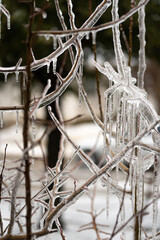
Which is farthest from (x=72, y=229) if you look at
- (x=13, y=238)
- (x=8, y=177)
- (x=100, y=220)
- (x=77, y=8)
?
(x=13, y=238)

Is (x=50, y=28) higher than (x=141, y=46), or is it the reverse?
(x=50, y=28)

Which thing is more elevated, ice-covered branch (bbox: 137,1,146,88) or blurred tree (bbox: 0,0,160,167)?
blurred tree (bbox: 0,0,160,167)

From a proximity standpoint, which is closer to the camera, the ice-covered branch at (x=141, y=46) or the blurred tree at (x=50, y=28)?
the ice-covered branch at (x=141, y=46)

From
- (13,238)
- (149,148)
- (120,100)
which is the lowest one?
(13,238)

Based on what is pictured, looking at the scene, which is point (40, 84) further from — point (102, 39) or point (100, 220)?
point (100, 220)

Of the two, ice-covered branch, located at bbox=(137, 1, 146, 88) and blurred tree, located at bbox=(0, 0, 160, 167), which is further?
blurred tree, located at bbox=(0, 0, 160, 167)

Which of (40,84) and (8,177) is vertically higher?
(40,84)

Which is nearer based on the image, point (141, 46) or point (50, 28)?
point (141, 46)

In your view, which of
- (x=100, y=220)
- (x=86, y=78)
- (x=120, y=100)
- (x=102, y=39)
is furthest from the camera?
(x=100, y=220)

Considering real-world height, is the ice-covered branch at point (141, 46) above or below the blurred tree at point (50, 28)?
below

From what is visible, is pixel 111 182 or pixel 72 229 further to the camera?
pixel 72 229

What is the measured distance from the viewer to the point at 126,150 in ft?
4.46

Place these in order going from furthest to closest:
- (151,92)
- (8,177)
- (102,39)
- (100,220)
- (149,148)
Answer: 1. (151,92)
2. (100,220)
3. (102,39)
4. (8,177)
5. (149,148)

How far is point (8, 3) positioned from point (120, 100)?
423cm
